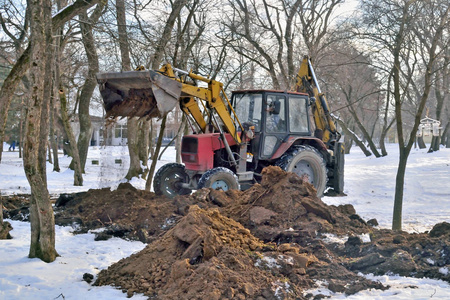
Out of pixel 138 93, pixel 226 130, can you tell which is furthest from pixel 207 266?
pixel 226 130

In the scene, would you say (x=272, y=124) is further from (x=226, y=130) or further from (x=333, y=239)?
(x=333, y=239)

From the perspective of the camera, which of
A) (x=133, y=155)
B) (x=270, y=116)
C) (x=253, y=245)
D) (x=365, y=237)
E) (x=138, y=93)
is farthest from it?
(x=133, y=155)

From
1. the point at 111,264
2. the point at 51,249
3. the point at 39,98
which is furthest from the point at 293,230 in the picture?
the point at 39,98

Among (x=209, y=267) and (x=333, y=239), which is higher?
(x=209, y=267)

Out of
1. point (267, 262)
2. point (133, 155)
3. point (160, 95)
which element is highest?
point (160, 95)

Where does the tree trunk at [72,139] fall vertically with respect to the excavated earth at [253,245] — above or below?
above

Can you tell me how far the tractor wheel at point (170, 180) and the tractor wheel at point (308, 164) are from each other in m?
2.40

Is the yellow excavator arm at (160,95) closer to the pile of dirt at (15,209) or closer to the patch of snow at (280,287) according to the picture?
the pile of dirt at (15,209)

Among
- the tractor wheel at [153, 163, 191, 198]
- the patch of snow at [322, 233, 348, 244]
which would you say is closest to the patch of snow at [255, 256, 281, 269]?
the patch of snow at [322, 233, 348, 244]

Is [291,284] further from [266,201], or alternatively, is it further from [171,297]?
[266,201]

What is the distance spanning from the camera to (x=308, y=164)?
11.8 m

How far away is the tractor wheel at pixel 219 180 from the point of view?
10070 millimetres

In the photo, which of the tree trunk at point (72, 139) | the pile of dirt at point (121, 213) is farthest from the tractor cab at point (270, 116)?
the tree trunk at point (72, 139)

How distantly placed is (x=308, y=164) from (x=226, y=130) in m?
2.35
